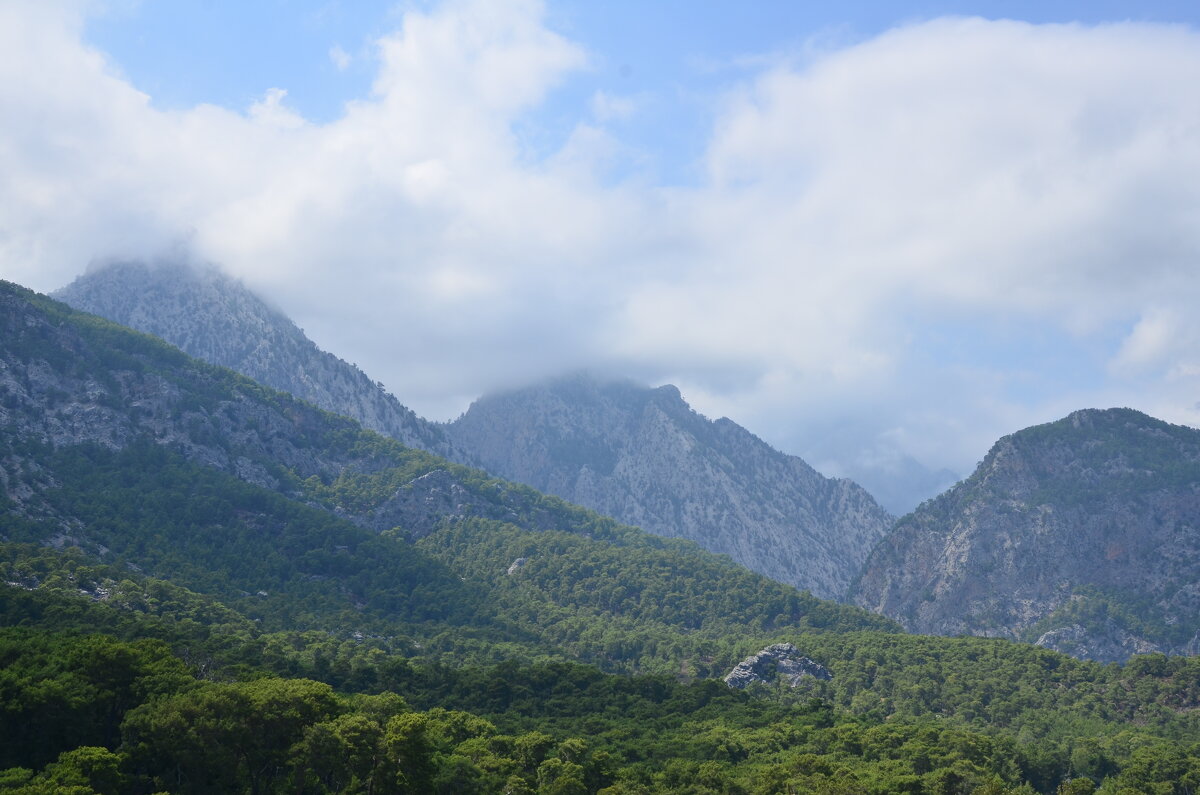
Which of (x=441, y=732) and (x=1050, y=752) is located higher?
(x=1050, y=752)

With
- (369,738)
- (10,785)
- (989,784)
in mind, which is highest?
(989,784)

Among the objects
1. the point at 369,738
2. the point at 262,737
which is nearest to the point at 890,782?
the point at 369,738

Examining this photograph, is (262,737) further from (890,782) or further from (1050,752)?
(1050,752)

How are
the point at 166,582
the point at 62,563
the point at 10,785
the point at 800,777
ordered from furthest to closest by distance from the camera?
the point at 166,582 < the point at 62,563 < the point at 800,777 < the point at 10,785

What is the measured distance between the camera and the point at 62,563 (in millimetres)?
182250

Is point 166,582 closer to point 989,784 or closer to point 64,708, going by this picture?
point 64,708

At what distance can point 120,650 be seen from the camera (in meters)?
96.5

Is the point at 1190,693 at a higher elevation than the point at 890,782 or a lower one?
higher

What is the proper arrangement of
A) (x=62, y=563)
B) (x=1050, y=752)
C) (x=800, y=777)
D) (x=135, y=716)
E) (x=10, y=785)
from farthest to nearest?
(x=62, y=563)
(x=1050, y=752)
(x=800, y=777)
(x=135, y=716)
(x=10, y=785)

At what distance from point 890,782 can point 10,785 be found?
86.6 m

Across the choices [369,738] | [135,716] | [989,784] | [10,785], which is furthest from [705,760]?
[10,785]

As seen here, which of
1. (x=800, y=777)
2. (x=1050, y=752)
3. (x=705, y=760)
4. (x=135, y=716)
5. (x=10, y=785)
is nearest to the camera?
(x=10, y=785)

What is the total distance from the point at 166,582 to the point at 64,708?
111118mm

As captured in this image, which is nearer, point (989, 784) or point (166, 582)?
point (989, 784)
